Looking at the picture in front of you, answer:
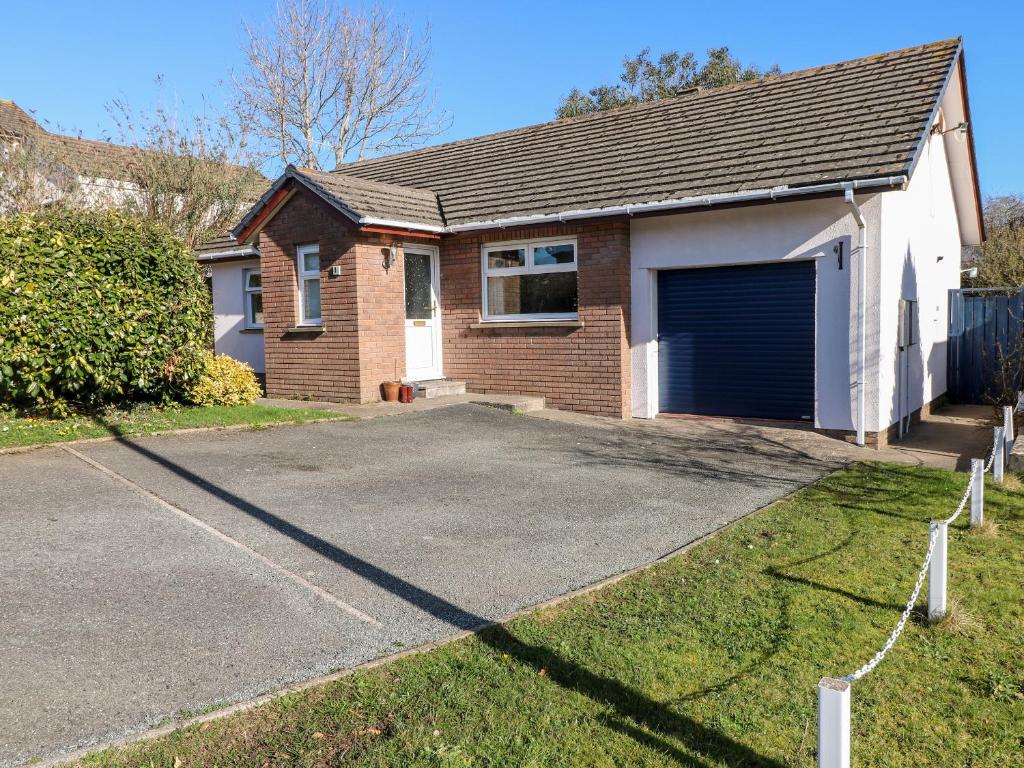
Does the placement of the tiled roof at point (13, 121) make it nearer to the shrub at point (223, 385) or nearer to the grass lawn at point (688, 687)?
the shrub at point (223, 385)

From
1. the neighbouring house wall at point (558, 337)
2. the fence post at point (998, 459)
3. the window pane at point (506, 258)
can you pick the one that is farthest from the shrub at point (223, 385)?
the fence post at point (998, 459)

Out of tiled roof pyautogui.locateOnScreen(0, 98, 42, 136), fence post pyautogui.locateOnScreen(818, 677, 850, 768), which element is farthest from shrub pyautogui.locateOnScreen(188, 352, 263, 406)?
tiled roof pyautogui.locateOnScreen(0, 98, 42, 136)

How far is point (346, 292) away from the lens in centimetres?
1289

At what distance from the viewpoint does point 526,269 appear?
43.7ft

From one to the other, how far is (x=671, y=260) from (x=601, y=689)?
914 centimetres

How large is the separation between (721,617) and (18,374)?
29.5ft

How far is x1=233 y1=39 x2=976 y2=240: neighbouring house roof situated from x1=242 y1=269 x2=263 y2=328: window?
3.30m

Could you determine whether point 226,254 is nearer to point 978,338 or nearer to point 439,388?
point 439,388

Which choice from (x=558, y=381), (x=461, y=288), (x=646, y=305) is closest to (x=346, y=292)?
(x=461, y=288)

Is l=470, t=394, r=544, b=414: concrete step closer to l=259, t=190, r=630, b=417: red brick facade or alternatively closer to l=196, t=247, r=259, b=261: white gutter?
l=259, t=190, r=630, b=417: red brick facade

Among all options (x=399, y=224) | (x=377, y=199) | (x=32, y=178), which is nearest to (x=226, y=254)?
(x=32, y=178)

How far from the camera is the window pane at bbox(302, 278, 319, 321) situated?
13844 millimetres

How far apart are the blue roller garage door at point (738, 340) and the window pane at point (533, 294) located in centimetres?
150

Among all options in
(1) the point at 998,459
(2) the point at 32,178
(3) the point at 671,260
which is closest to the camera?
(1) the point at 998,459
